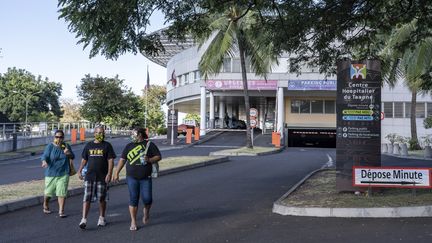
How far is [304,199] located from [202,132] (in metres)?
38.0

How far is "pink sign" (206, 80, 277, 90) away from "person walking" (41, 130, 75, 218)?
136 ft

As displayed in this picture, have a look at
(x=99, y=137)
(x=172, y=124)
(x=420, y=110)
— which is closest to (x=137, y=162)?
(x=99, y=137)

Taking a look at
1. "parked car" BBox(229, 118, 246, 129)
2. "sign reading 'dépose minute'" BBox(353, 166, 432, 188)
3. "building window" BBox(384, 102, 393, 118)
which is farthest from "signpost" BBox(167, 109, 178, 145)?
"building window" BBox(384, 102, 393, 118)

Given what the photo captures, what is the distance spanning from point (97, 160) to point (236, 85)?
42.7 meters

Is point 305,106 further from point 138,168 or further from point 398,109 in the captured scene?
point 138,168

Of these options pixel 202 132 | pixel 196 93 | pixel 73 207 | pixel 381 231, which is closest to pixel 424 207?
pixel 381 231

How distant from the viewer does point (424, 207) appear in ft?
29.7

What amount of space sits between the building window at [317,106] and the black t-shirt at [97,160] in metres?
49.9

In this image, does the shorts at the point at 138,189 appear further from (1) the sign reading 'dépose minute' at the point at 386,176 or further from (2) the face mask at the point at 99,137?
(1) the sign reading 'dépose minute' at the point at 386,176

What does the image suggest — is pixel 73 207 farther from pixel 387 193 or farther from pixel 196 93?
pixel 196 93

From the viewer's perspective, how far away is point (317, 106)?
56.9m

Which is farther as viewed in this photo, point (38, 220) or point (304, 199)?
point (304, 199)

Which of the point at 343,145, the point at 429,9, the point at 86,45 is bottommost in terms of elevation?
the point at 343,145

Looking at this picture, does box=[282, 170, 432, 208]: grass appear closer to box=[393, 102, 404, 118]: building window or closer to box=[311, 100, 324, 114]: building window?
box=[393, 102, 404, 118]: building window
